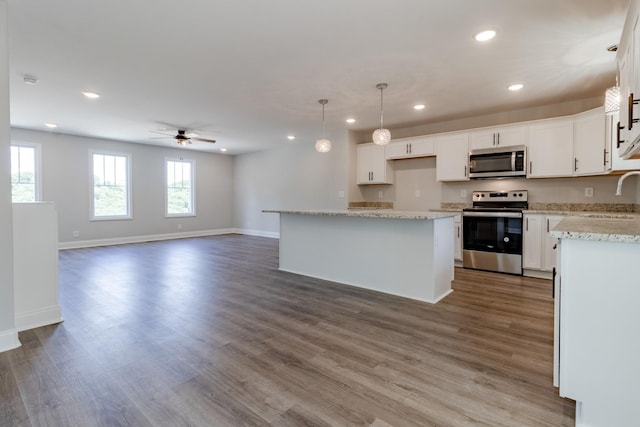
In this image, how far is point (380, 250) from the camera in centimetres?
378

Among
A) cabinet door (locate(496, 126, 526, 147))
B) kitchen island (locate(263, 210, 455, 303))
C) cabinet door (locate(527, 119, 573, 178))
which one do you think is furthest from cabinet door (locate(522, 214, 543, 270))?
kitchen island (locate(263, 210, 455, 303))

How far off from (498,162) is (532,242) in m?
1.28

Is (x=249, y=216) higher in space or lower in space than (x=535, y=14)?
lower

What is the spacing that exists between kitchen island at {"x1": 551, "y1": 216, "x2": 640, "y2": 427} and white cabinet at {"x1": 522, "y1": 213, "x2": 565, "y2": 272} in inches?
130

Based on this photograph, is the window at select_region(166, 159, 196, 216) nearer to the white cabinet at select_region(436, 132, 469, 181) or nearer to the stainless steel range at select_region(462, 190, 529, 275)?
the white cabinet at select_region(436, 132, 469, 181)

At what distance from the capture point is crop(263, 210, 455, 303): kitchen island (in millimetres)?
3432

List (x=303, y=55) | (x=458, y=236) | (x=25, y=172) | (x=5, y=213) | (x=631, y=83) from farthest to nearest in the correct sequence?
(x=25, y=172) → (x=458, y=236) → (x=303, y=55) → (x=5, y=213) → (x=631, y=83)

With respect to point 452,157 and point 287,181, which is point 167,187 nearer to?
point 287,181

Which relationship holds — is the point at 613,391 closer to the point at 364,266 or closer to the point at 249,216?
the point at 364,266

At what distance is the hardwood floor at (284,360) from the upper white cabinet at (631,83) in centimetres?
152

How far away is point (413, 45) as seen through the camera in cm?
292

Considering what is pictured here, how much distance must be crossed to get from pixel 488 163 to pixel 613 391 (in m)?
4.00

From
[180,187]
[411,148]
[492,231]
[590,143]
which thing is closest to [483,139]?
[411,148]

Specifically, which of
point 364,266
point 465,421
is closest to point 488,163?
point 364,266
